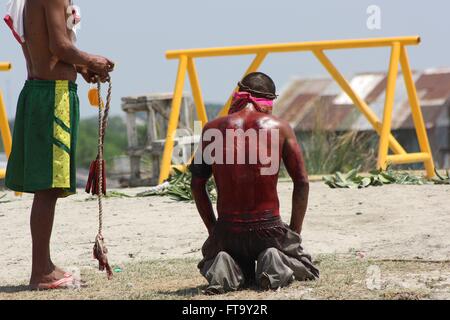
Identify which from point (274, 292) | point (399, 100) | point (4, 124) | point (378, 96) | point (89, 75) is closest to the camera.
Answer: point (274, 292)

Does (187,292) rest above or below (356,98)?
below

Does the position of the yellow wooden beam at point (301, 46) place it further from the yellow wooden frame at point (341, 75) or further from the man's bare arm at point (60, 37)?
the man's bare arm at point (60, 37)

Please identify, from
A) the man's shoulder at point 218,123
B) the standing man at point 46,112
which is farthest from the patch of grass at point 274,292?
the man's shoulder at point 218,123

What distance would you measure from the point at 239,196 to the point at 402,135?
16020 mm

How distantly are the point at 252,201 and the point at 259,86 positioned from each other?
0.65m

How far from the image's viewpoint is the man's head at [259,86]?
20.4 feet

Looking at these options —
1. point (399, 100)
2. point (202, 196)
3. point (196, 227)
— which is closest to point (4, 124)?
point (196, 227)

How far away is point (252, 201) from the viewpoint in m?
6.03

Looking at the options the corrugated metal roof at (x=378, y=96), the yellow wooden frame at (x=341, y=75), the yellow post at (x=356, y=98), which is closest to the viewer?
the yellow wooden frame at (x=341, y=75)

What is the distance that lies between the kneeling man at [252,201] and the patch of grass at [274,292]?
0.13m

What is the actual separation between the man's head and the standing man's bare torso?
3.29 ft

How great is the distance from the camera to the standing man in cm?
629

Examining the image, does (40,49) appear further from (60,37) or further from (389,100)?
(389,100)
